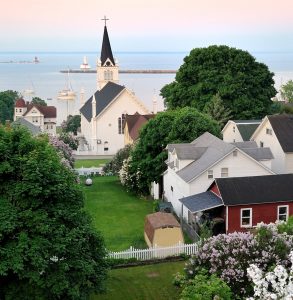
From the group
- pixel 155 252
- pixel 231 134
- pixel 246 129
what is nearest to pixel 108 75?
pixel 231 134

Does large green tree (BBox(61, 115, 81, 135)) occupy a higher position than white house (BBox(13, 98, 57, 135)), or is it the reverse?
white house (BBox(13, 98, 57, 135))

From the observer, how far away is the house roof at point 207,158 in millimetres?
34562

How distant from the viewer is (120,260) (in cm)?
2642

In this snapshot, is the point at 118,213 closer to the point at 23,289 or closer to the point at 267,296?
the point at 23,289

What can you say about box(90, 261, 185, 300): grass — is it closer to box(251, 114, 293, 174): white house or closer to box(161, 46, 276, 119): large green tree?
box(251, 114, 293, 174): white house

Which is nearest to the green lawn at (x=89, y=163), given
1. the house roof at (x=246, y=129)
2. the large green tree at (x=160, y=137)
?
the large green tree at (x=160, y=137)

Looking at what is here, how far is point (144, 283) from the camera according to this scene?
24.3 metres

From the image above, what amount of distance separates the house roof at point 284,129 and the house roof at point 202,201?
457 inches

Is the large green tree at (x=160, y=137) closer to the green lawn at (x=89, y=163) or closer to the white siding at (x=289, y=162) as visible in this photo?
the white siding at (x=289, y=162)

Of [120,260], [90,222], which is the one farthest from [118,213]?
[90,222]

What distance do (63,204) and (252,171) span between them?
1897 cm

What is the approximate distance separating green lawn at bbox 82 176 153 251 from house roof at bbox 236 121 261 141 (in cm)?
1181

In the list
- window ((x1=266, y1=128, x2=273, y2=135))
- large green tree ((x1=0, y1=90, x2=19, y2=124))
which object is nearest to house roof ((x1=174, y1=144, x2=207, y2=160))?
window ((x1=266, y1=128, x2=273, y2=135))

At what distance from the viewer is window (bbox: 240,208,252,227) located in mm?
30320
